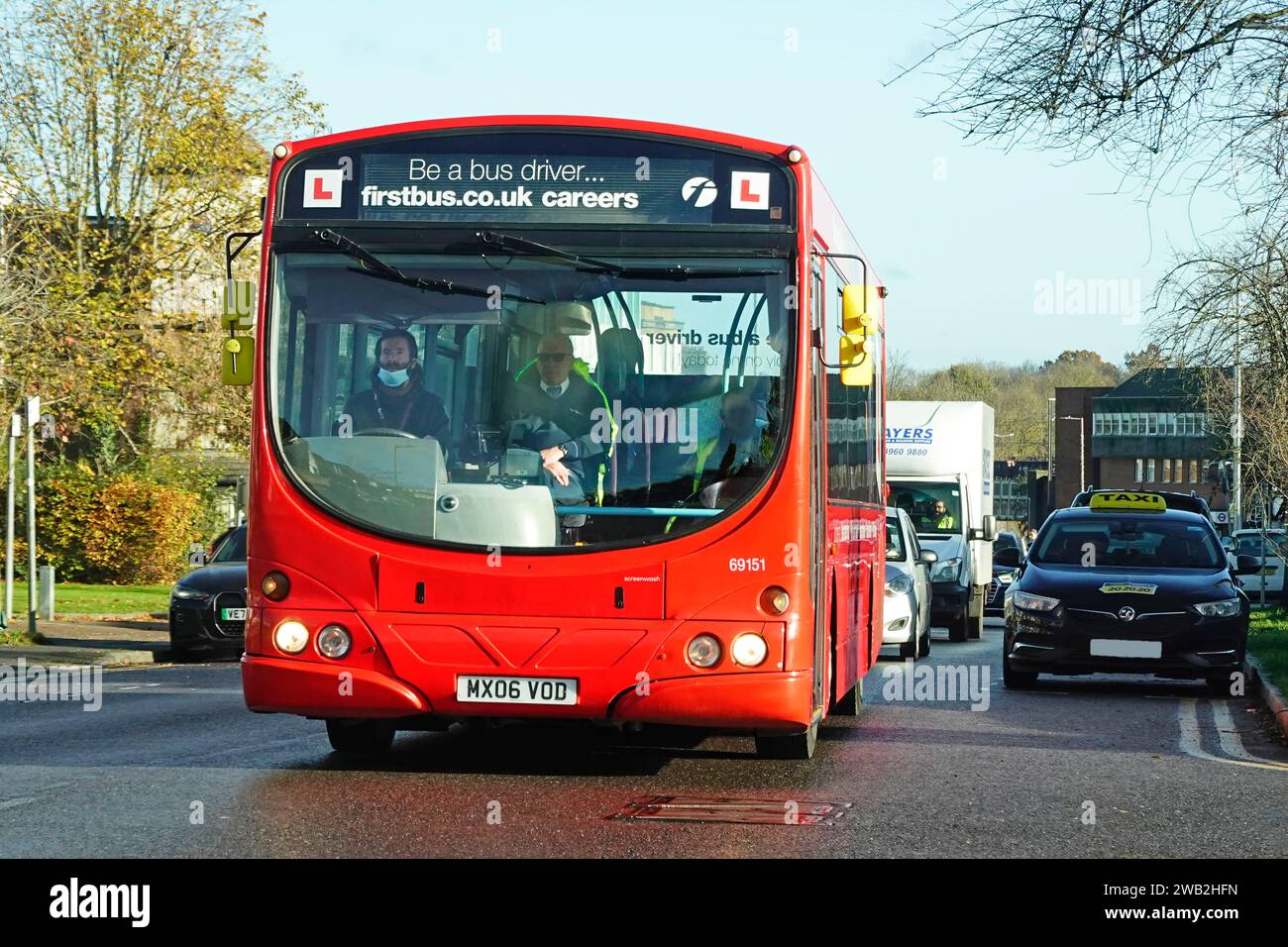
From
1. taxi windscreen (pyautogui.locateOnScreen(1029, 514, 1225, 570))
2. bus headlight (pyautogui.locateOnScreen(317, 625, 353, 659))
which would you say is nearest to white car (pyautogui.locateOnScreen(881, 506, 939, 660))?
taxi windscreen (pyautogui.locateOnScreen(1029, 514, 1225, 570))

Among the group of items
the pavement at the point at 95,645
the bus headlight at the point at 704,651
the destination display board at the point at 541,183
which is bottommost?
the pavement at the point at 95,645

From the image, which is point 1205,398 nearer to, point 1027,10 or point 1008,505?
point 1027,10

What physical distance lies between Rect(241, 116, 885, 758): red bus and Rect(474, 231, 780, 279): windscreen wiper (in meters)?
0.02

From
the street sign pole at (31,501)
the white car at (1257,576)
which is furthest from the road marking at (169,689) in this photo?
the white car at (1257,576)

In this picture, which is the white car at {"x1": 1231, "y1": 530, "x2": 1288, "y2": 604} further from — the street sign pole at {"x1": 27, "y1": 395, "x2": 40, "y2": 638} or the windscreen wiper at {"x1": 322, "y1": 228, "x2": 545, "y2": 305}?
the windscreen wiper at {"x1": 322, "y1": 228, "x2": 545, "y2": 305}

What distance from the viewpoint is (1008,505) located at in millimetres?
148250

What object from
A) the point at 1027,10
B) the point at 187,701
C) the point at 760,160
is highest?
the point at 1027,10

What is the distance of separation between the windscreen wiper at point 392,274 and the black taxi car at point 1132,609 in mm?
8681

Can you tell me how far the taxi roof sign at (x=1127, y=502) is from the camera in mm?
18453

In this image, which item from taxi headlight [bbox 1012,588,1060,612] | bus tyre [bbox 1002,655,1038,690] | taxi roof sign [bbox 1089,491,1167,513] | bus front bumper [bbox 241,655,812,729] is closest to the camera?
bus front bumper [bbox 241,655,812,729]

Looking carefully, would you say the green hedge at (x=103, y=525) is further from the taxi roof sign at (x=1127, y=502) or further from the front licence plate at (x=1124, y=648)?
the front licence plate at (x=1124, y=648)

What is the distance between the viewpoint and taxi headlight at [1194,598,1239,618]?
54.0 ft

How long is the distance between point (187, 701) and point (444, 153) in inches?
284
